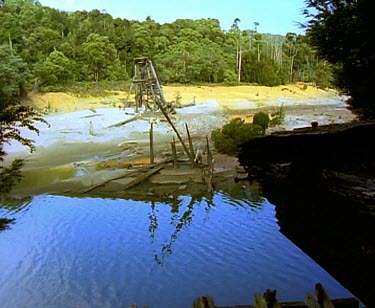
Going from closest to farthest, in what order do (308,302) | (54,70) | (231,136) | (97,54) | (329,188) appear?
(329,188) → (308,302) → (231,136) → (54,70) → (97,54)

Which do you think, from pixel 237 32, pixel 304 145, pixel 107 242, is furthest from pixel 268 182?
pixel 237 32

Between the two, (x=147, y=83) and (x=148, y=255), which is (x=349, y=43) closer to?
(x=148, y=255)

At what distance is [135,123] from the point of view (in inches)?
1571

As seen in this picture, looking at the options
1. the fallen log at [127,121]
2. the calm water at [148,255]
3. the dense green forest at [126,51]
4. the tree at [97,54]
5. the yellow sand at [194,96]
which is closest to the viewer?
the calm water at [148,255]

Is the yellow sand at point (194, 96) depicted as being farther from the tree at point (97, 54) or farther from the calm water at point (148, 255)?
the calm water at point (148, 255)

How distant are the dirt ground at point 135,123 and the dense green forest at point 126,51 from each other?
15.2 ft

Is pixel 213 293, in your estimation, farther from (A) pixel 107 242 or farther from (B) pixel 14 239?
(B) pixel 14 239

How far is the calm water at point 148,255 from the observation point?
37.3 feet

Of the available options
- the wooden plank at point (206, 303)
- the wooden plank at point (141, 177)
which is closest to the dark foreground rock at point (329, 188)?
the wooden plank at point (206, 303)

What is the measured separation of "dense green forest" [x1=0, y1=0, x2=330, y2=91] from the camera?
5925cm

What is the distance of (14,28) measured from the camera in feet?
198

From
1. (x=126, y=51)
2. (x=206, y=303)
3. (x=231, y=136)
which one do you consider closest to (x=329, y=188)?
(x=206, y=303)

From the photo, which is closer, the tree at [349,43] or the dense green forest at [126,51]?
the tree at [349,43]

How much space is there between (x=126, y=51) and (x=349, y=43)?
210 ft
